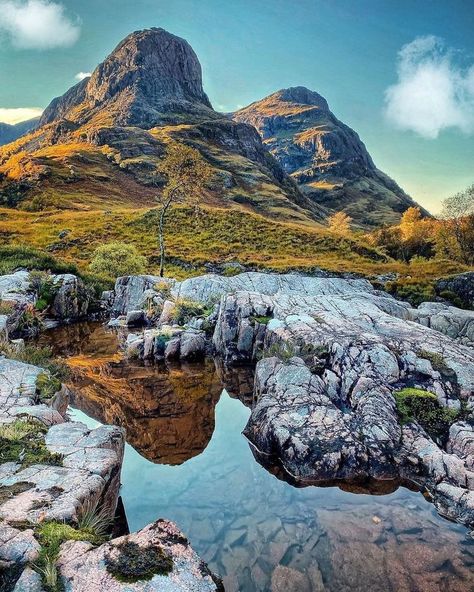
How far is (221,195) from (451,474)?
129215mm

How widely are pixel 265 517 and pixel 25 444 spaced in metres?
5.68

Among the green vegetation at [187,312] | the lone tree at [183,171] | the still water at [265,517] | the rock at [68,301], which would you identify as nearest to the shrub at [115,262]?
the lone tree at [183,171]

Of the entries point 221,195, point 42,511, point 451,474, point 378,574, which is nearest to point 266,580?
point 378,574

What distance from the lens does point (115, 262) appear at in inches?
1843

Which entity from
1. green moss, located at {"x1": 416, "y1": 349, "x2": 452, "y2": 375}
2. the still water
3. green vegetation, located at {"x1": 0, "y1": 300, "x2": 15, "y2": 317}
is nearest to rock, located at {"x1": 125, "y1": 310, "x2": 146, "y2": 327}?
green vegetation, located at {"x1": 0, "y1": 300, "x2": 15, "y2": 317}

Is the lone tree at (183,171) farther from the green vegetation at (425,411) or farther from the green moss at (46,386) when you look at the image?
the green vegetation at (425,411)

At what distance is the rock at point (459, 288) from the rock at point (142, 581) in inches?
1694

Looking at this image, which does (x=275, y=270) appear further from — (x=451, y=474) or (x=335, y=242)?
(x=451, y=474)

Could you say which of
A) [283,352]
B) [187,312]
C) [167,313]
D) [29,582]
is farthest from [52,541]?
[167,313]

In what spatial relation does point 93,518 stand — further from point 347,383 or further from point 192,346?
point 192,346

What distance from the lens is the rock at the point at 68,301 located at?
31734 mm

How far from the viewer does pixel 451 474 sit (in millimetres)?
9945

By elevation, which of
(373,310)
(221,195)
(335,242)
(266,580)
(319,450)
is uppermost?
(221,195)

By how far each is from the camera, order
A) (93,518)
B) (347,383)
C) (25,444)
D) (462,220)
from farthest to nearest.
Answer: (462,220)
(347,383)
(25,444)
(93,518)
